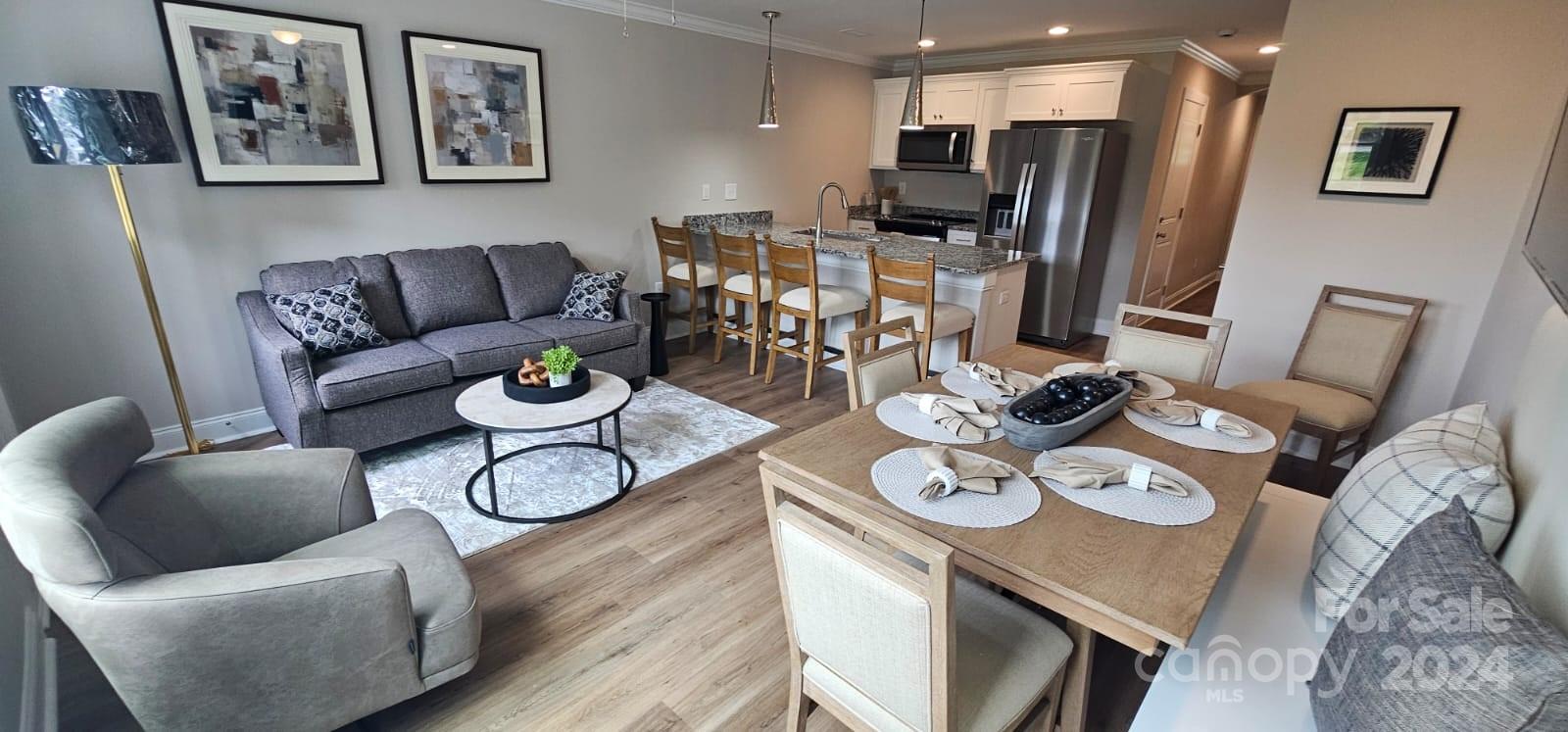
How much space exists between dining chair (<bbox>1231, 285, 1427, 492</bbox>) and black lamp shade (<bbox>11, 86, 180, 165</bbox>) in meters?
4.46

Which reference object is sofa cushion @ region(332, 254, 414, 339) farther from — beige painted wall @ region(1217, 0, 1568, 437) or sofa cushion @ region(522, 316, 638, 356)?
beige painted wall @ region(1217, 0, 1568, 437)

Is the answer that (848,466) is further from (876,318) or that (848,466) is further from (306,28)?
(306,28)

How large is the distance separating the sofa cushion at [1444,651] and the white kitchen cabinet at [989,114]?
15.3 feet

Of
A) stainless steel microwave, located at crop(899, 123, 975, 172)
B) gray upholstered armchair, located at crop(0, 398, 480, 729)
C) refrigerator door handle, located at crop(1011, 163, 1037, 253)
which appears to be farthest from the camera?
stainless steel microwave, located at crop(899, 123, 975, 172)

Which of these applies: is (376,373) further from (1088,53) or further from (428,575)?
(1088,53)

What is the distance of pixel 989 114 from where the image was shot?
5305 millimetres

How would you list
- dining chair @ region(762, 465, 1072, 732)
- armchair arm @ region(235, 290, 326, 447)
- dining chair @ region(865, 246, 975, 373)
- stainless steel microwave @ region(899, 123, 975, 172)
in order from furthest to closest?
1. stainless steel microwave @ region(899, 123, 975, 172)
2. dining chair @ region(865, 246, 975, 373)
3. armchair arm @ region(235, 290, 326, 447)
4. dining chair @ region(762, 465, 1072, 732)

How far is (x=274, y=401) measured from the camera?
112 inches

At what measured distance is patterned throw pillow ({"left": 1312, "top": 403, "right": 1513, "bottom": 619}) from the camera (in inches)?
46.9

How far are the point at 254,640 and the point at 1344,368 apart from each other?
3.99 meters

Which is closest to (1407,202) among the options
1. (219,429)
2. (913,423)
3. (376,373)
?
(913,423)

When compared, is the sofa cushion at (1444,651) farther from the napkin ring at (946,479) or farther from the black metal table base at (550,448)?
the black metal table base at (550,448)

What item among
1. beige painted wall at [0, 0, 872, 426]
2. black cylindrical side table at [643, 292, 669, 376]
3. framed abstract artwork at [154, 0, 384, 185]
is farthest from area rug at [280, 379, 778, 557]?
framed abstract artwork at [154, 0, 384, 185]

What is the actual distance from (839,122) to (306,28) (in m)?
4.08
